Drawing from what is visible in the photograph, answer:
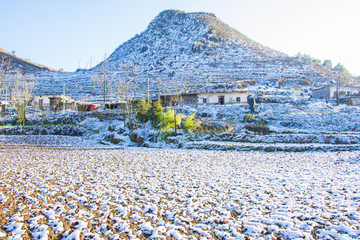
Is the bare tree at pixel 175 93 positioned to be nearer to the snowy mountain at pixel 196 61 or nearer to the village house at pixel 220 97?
the village house at pixel 220 97

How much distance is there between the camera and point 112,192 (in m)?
7.61

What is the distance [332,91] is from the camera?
52688mm

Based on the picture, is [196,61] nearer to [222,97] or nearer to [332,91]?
[222,97]

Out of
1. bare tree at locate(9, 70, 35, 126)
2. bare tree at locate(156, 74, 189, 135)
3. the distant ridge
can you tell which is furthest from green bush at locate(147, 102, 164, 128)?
the distant ridge

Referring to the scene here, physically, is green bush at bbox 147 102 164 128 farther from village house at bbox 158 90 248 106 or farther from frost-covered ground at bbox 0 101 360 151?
village house at bbox 158 90 248 106

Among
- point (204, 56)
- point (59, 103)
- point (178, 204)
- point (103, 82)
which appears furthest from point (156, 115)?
point (204, 56)

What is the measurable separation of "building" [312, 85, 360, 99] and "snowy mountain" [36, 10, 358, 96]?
15.6 meters

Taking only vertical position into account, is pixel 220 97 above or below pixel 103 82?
below

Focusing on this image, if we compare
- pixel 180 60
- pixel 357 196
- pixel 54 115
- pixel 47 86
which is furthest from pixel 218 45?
pixel 357 196

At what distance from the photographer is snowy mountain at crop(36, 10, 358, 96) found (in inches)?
3051

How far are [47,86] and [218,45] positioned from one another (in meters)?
85.4

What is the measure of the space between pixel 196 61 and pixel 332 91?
61.6 metres

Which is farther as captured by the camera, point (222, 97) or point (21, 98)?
point (222, 97)

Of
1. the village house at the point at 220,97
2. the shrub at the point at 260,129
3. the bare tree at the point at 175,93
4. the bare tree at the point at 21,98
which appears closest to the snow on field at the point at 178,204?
the shrub at the point at 260,129
